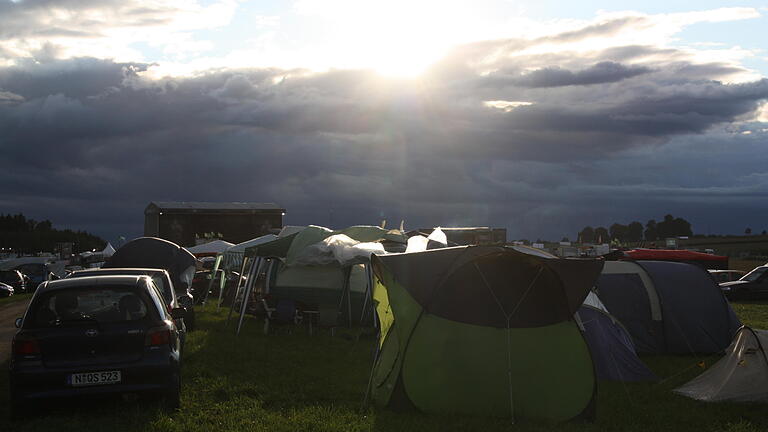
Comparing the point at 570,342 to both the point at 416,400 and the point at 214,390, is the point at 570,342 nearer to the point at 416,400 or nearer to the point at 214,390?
the point at 416,400

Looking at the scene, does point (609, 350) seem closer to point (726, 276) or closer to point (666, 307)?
point (666, 307)

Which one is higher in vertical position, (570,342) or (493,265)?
(493,265)

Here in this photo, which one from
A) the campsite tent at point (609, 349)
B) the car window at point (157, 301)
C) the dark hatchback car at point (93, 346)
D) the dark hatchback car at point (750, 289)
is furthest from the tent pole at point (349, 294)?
the dark hatchback car at point (750, 289)

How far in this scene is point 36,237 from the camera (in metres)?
124

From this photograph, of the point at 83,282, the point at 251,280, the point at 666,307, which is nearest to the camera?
the point at 83,282

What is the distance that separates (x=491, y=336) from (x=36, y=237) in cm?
12744

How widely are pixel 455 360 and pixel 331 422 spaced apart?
183 centimetres

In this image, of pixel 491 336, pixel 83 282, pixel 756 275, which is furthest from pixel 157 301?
pixel 756 275

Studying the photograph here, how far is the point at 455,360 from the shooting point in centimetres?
1009

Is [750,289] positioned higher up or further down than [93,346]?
further down

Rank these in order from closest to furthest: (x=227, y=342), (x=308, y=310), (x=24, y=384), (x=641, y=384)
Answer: (x=24, y=384) < (x=641, y=384) < (x=227, y=342) < (x=308, y=310)

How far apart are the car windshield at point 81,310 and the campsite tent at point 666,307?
33.0 ft

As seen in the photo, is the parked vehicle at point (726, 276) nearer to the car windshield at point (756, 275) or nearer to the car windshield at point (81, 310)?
the car windshield at point (756, 275)

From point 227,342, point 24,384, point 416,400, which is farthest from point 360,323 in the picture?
point 24,384
